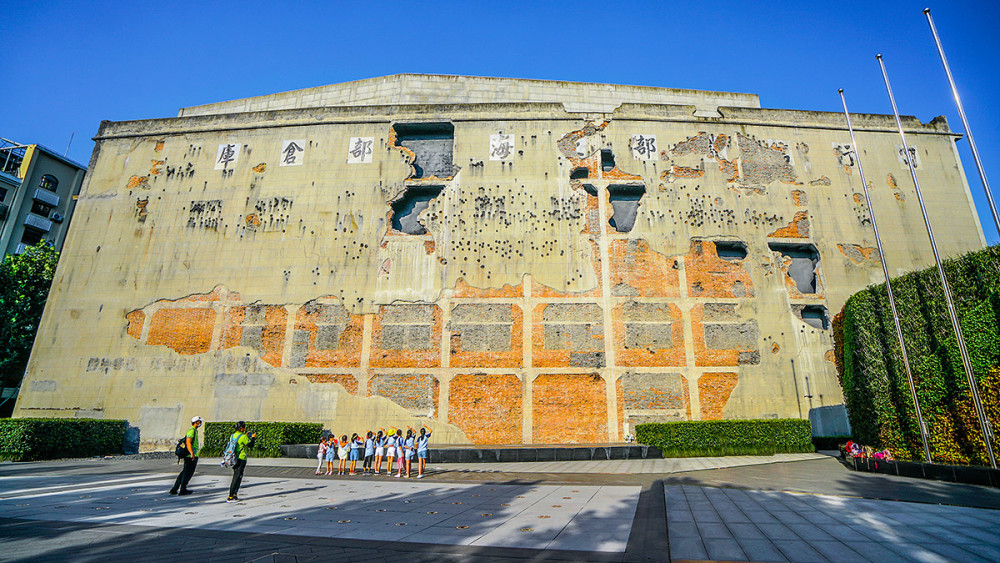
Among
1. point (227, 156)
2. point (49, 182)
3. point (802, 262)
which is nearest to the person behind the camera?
point (802, 262)

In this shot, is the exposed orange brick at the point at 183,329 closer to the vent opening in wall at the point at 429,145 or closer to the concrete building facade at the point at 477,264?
the concrete building facade at the point at 477,264

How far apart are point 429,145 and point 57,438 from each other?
1784 centimetres

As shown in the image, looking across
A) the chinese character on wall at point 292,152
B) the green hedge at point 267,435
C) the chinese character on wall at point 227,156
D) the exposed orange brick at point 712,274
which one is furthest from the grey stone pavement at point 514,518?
the chinese character on wall at point 227,156

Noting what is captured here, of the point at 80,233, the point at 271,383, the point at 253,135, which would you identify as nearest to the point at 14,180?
the point at 80,233

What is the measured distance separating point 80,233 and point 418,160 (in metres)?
15.8

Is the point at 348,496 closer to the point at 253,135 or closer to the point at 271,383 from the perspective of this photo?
the point at 271,383

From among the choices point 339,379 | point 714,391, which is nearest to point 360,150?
point 339,379

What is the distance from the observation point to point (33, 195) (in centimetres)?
3212

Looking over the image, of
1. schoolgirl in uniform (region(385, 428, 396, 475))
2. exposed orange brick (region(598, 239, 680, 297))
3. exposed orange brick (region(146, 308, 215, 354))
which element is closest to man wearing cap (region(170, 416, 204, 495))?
schoolgirl in uniform (region(385, 428, 396, 475))

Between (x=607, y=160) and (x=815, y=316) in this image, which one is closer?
(x=815, y=316)

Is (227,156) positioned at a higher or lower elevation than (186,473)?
higher

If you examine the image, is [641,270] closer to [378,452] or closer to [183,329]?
[378,452]

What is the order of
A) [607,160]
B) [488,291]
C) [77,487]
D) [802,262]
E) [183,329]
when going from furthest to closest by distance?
[607,160]
[802,262]
[183,329]
[488,291]
[77,487]

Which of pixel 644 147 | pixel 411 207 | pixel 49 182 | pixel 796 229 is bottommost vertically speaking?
pixel 796 229
